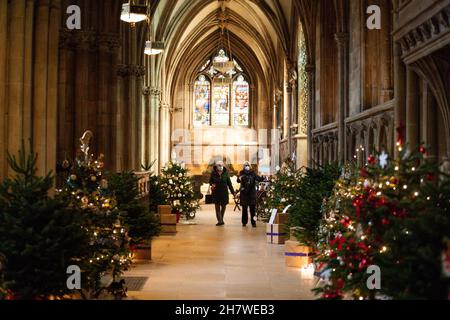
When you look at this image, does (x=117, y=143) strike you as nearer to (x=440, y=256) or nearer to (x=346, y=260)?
(x=346, y=260)

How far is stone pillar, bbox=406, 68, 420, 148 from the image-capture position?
27.8 feet

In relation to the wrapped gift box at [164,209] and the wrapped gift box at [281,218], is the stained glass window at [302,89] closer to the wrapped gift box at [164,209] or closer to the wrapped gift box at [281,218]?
the wrapped gift box at [164,209]

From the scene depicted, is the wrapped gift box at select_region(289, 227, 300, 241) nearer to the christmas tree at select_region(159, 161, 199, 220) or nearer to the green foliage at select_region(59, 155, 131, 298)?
the green foliage at select_region(59, 155, 131, 298)

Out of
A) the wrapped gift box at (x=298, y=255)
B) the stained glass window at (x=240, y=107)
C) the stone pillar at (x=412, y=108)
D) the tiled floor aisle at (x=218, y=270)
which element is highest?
the stained glass window at (x=240, y=107)

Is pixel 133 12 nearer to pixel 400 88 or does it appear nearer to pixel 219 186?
pixel 400 88

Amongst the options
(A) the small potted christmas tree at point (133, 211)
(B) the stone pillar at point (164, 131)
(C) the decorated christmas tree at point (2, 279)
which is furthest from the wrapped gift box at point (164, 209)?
(B) the stone pillar at point (164, 131)

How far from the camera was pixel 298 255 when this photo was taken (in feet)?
30.6

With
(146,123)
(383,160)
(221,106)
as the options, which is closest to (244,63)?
(221,106)

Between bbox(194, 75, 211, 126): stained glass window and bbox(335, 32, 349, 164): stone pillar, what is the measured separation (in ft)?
68.8

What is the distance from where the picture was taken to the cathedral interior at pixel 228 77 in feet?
25.6

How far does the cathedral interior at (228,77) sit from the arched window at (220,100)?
3.88ft

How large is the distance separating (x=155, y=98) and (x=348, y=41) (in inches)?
437

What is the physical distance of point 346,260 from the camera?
16.9ft
